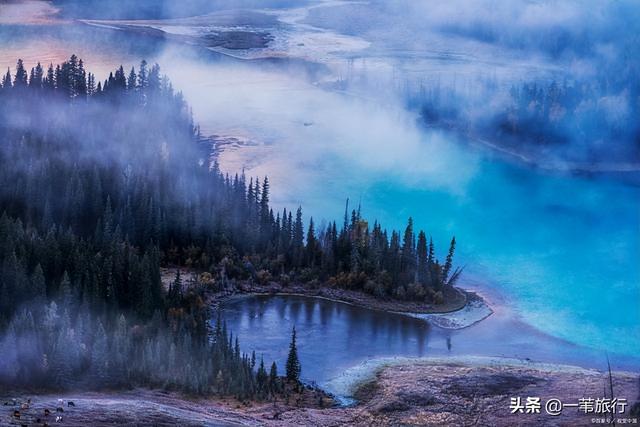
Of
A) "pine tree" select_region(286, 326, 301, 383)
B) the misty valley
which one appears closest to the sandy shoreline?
the misty valley

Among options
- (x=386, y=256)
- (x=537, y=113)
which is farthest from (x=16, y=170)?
(x=537, y=113)

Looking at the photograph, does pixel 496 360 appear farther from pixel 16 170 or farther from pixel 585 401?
pixel 16 170

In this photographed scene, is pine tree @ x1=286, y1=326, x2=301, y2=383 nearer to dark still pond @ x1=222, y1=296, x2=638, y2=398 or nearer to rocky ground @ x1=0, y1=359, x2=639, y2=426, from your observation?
dark still pond @ x1=222, y1=296, x2=638, y2=398

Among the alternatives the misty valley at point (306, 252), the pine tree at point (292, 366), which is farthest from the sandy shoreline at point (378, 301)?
the pine tree at point (292, 366)

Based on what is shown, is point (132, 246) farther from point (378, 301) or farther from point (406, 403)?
point (406, 403)

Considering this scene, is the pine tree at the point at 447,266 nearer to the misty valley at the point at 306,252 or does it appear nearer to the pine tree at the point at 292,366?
the misty valley at the point at 306,252

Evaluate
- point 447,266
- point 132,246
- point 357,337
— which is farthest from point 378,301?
point 132,246
